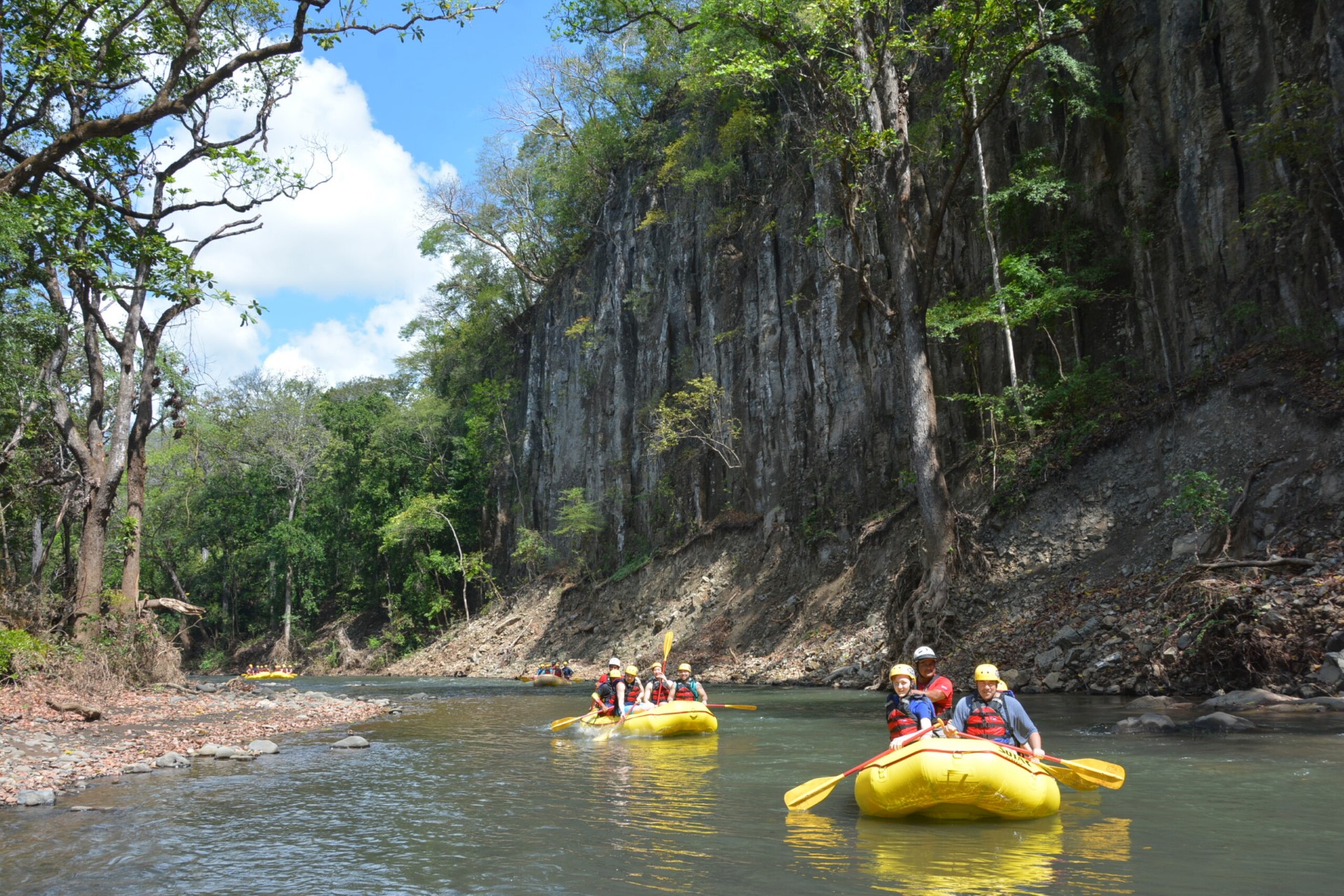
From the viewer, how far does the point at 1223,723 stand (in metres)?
9.68

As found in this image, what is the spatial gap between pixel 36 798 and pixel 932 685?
7.59 m

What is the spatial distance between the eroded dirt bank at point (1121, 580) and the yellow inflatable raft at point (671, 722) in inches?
201

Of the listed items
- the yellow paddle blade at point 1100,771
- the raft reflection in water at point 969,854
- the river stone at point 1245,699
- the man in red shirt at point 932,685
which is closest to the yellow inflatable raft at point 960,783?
the raft reflection in water at point 969,854

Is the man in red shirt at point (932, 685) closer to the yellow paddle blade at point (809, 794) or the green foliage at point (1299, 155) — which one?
the yellow paddle blade at point (809, 794)

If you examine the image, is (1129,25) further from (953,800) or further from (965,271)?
(953,800)

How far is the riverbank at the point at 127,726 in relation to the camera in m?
9.14


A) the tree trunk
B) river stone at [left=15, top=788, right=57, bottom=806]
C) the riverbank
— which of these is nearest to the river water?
river stone at [left=15, top=788, right=57, bottom=806]

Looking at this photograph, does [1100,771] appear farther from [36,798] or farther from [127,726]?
[127,726]

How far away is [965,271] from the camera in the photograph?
2064cm

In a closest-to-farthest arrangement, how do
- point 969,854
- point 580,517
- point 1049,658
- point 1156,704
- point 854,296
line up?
1. point 969,854
2. point 1156,704
3. point 1049,658
4. point 854,296
5. point 580,517

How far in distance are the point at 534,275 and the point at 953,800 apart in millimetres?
38364

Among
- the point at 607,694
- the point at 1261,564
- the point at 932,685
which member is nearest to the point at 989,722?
the point at 932,685

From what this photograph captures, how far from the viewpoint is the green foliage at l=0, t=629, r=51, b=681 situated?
13961 mm

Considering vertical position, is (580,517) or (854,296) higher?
(854,296)
